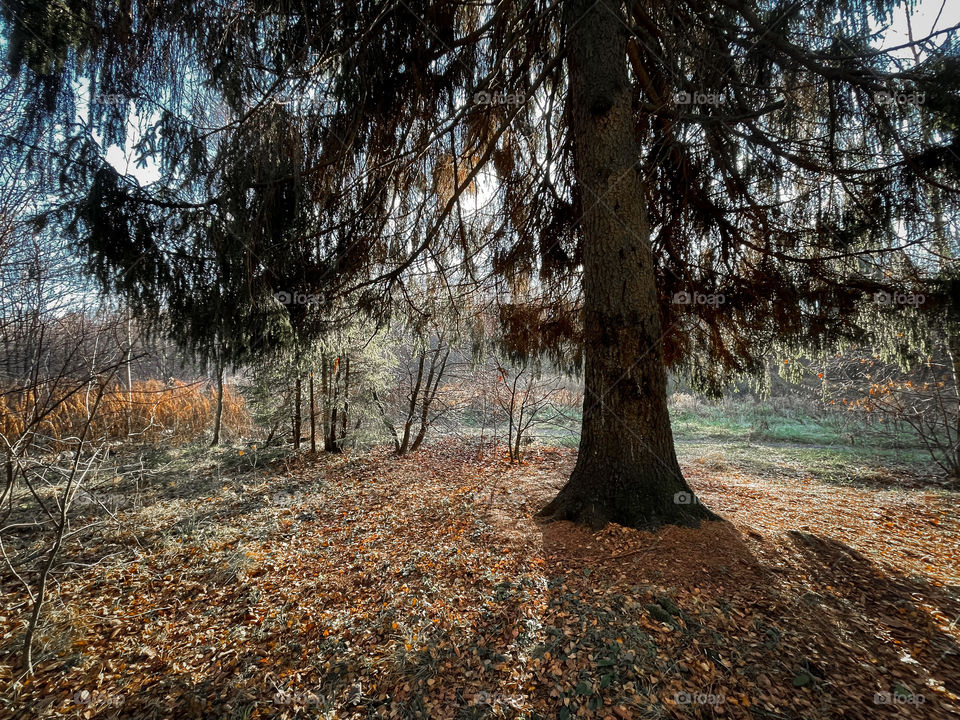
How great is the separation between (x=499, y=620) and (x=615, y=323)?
7.15 feet

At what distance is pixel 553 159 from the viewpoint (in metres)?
4.15

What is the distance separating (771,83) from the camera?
331cm

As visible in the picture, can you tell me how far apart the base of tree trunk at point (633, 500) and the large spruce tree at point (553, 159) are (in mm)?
17

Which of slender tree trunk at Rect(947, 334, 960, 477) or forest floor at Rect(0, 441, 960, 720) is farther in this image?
slender tree trunk at Rect(947, 334, 960, 477)

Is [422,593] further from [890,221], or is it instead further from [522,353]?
[890,221]

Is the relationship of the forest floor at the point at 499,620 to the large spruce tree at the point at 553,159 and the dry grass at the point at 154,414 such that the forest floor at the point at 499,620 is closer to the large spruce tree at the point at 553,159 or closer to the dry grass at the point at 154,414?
the large spruce tree at the point at 553,159

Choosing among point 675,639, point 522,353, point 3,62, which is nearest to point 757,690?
point 675,639

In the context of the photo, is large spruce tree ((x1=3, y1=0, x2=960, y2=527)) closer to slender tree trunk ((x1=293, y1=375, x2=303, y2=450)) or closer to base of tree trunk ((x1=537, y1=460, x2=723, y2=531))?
base of tree trunk ((x1=537, y1=460, x2=723, y2=531))

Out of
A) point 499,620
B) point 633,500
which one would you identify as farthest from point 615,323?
point 499,620

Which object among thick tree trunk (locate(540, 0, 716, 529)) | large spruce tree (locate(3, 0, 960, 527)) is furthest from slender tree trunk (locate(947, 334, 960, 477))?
thick tree trunk (locate(540, 0, 716, 529))

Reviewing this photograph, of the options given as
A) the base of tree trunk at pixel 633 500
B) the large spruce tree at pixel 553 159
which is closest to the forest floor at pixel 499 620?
the base of tree trunk at pixel 633 500

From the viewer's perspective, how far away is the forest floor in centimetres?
171

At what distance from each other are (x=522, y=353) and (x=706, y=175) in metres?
2.63

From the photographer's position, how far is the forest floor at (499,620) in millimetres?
1712
